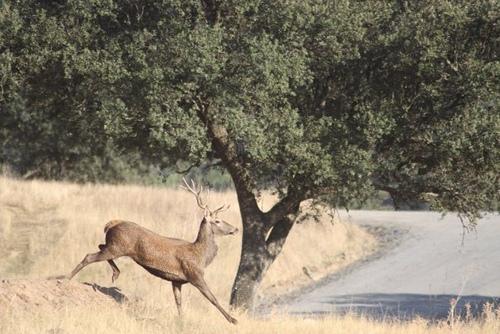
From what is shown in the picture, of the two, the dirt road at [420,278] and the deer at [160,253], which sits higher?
the deer at [160,253]

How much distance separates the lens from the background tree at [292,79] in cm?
1836

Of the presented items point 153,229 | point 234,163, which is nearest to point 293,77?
point 234,163

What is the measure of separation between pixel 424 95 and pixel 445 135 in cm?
98

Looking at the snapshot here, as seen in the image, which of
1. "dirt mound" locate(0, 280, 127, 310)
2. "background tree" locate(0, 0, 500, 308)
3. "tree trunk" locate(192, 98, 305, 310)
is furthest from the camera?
"tree trunk" locate(192, 98, 305, 310)

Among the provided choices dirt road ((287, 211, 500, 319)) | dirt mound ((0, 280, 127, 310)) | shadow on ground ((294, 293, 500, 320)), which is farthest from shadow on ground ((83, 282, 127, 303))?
shadow on ground ((294, 293, 500, 320))

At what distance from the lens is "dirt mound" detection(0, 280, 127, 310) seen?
52.1 ft

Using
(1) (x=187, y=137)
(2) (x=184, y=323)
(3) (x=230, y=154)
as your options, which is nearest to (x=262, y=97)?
(1) (x=187, y=137)

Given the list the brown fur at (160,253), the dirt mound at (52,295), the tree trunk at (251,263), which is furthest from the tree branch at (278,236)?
the dirt mound at (52,295)

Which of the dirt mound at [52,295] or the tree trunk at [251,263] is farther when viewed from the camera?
the tree trunk at [251,263]

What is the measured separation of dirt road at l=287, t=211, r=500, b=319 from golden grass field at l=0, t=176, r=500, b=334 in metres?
1.46

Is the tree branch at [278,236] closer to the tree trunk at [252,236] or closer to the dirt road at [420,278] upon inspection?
the tree trunk at [252,236]

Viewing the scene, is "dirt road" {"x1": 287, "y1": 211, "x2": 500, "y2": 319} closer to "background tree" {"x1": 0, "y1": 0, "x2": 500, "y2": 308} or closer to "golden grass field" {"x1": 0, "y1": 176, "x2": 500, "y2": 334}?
"golden grass field" {"x1": 0, "y1": 176, "x2": 500, "y2": 334}

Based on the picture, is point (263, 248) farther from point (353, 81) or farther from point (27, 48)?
point (27, 48)

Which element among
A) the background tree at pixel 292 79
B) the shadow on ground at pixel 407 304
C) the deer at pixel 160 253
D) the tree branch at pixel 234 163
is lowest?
the shadow on ground at pixel 407 304
